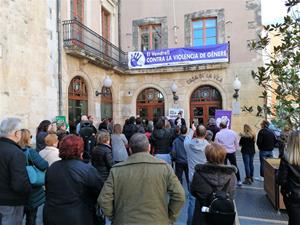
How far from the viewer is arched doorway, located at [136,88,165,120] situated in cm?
1545

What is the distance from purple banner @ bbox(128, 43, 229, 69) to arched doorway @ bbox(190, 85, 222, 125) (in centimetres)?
146

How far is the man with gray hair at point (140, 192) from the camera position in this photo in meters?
2.50

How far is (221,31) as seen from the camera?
1444cm

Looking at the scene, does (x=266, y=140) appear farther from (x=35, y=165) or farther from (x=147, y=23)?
(x=147, y=23)

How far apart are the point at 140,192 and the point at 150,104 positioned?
13168mm

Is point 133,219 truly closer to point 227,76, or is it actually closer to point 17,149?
point 17,149

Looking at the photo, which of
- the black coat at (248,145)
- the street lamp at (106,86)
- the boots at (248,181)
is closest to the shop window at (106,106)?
the street lamp at (106,86)

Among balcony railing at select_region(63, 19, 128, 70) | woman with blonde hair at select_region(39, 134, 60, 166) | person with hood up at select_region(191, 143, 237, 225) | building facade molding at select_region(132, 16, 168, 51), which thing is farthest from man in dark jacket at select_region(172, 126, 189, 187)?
building facade molding at select_region(132, 16, 168, 51)

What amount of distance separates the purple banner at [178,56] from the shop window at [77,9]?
11.3 ft

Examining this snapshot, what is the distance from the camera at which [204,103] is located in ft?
48.5

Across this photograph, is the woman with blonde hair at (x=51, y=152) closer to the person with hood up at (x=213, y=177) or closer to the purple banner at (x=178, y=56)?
the person with hood up at (x=213, y=177)

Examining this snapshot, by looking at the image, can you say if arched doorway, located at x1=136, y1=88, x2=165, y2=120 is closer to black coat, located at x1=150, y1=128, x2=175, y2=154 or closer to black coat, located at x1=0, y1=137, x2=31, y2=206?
black coat, located at x1=150, y1=128, x2=175, y2=154

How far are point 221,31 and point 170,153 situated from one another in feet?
31.3

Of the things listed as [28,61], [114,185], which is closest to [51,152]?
[114,185]
